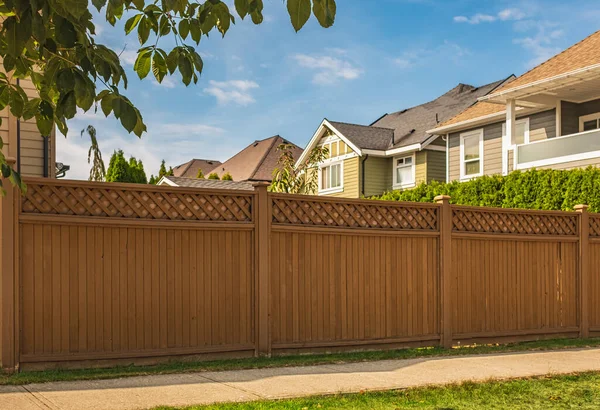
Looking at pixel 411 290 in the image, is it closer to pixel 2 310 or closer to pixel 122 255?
pixel 122 255

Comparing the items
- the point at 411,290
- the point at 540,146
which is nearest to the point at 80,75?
the point at 411,290

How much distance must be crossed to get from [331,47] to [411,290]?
481 cm

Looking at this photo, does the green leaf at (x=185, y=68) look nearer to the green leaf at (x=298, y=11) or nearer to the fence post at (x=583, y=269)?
the green leaf at (x=298, y=11)

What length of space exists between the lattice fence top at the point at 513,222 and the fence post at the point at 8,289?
19.2 feet

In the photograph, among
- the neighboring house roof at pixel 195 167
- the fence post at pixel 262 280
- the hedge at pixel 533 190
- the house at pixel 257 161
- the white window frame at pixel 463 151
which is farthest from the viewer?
the neighboring house roof at pixel 195 167

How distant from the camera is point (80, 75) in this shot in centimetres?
329

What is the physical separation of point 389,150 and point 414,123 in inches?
92.7

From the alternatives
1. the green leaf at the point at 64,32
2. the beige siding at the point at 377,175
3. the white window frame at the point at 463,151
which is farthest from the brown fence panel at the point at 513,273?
the beige siding at the point at 377,175

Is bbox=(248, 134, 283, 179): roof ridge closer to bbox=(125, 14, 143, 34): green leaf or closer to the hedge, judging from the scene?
the hedge

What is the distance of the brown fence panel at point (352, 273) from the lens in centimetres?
843

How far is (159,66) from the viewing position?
3.80m

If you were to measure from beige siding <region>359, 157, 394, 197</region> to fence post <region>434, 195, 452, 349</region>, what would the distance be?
56.1 feet

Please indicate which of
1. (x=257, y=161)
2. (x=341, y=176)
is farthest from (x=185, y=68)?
(x=257, y=161)

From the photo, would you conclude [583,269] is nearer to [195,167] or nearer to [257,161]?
[257,161]
